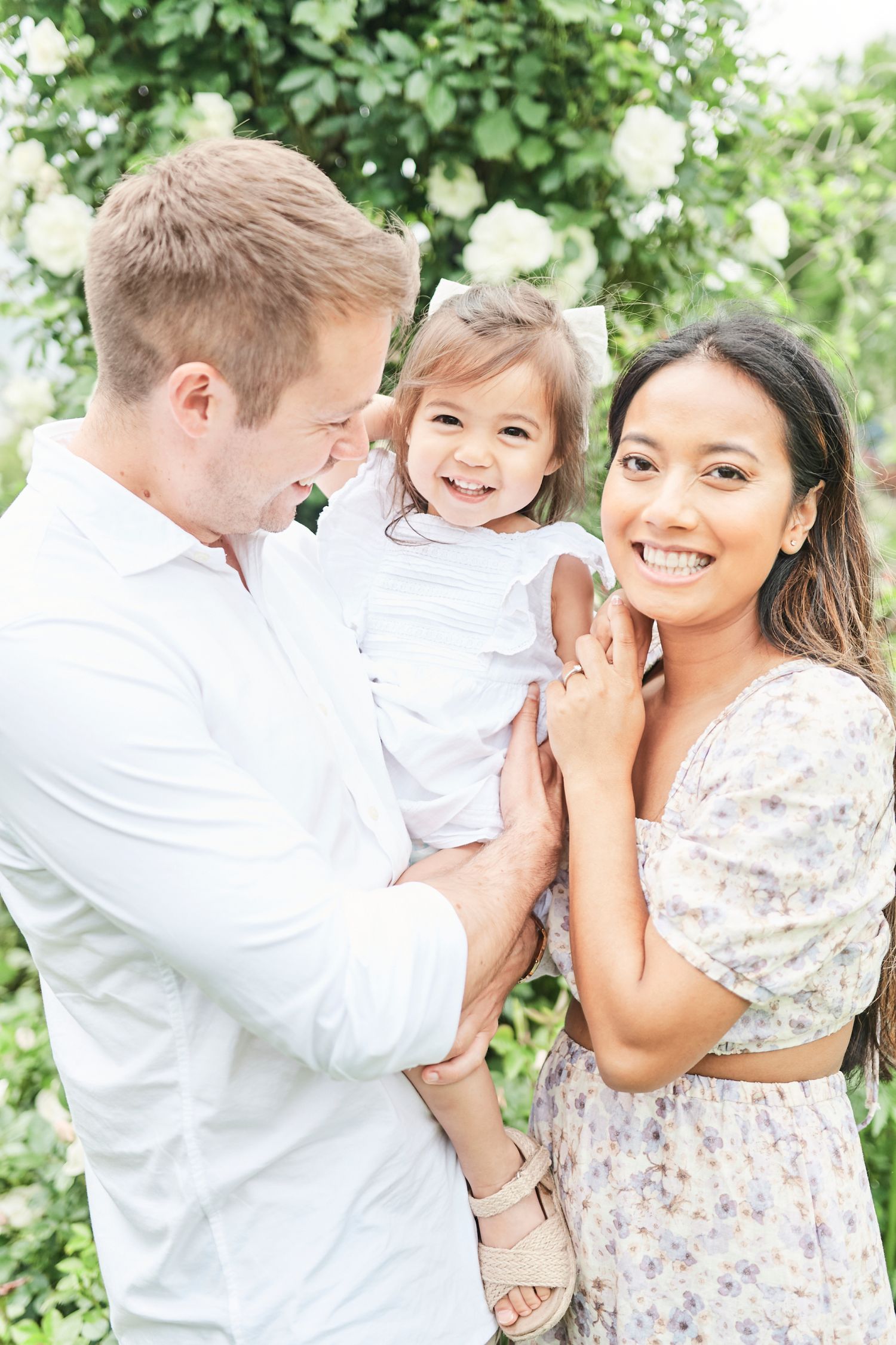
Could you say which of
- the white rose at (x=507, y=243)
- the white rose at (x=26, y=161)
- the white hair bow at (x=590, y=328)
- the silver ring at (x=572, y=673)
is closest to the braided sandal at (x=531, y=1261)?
the silver ring at (x=572, y=673)

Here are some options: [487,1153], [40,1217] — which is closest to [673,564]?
[487,1153]

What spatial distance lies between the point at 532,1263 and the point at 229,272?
1.46 m

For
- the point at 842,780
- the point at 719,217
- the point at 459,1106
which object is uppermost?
the point at 719,217

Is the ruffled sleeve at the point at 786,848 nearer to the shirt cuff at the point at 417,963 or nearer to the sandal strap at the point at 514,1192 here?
the shirt cuff at the point at 417,963

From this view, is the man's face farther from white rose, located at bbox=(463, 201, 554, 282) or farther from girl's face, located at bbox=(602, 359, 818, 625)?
white rose, located at bbox=(463, 201, 554, 282)

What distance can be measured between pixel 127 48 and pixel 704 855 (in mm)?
2544

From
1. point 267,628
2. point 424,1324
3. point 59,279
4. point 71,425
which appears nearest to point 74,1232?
point 424,1324

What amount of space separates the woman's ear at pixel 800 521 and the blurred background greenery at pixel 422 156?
0.72 metres

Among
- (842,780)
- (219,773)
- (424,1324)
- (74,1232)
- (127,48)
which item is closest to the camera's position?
(219,773)

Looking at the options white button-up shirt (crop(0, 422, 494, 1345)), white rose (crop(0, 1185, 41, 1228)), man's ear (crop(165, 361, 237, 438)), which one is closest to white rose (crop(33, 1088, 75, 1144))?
white rose (crop(0, 1185, 41, 1228))

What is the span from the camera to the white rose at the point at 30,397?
10.1ft

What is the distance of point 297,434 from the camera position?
1.53 meters

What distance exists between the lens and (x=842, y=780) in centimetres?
146

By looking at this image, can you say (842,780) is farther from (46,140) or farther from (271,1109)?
(46,140)
